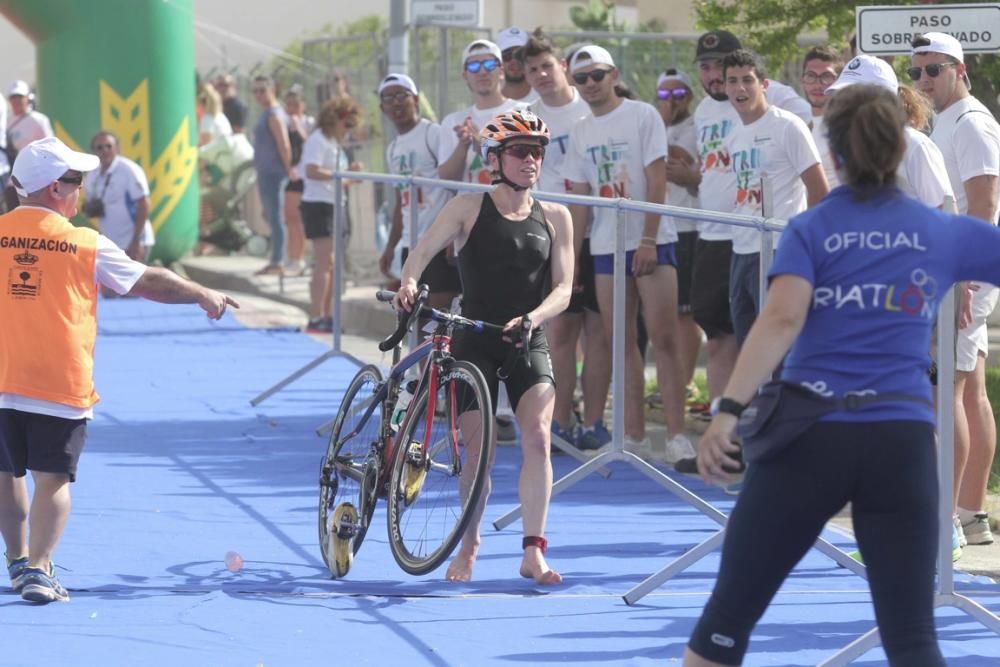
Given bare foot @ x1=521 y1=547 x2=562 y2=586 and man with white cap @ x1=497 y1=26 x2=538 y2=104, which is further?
man with white cap @ x1=497 y1=26 x2=538 y2=104

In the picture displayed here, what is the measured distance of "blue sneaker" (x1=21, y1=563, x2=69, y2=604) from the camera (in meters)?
6.73

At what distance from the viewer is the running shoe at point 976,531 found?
24.8 feet

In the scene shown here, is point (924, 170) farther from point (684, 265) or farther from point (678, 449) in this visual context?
point (684, 265)

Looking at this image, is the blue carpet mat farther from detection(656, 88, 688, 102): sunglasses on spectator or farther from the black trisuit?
detection(656, 88, 688, 102): sunglasses on spectator

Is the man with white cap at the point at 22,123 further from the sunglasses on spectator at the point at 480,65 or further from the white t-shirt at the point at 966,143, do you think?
the white t-shirt at the point at 966,143

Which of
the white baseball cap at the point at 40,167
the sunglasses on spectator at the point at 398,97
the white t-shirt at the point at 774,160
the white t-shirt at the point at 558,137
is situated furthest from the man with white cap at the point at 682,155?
the white baseball cap at the point at 40,167

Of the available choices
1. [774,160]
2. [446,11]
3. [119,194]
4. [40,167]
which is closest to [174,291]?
[40,167]

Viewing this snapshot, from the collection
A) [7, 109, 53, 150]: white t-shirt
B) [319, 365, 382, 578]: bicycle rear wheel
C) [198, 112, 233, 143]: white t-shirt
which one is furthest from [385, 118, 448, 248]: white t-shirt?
[198, 112, 233, 143]: white t-shirt

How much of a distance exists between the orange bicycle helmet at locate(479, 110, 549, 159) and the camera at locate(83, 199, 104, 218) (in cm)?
1076

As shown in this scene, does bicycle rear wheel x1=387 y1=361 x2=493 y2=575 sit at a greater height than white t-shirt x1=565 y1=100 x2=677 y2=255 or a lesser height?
lesser

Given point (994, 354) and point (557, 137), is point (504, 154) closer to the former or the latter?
point (557, 137)

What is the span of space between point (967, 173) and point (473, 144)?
405 cm

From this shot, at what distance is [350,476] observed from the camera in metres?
7.52

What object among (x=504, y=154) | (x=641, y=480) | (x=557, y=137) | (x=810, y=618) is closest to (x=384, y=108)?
(x=557, y=137)
